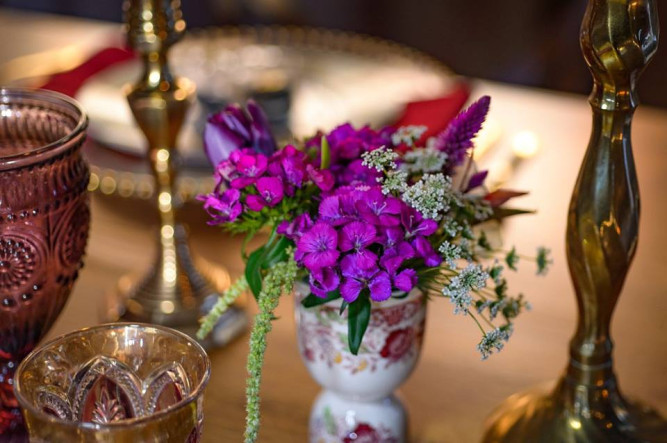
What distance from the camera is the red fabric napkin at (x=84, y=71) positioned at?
1004 millimetres

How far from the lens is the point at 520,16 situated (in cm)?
191

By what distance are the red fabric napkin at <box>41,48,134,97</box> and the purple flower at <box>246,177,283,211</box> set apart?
0.58 metres

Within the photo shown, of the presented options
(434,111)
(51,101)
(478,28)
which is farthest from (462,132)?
(478,28)

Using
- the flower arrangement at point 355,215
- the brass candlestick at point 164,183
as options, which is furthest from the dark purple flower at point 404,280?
the brass candlestick at point 164,183

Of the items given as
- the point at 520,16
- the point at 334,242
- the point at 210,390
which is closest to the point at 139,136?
the point at 210,390

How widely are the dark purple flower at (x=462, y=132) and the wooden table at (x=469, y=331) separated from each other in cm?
16

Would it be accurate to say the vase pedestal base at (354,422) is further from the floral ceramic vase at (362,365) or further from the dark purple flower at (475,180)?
the dark purple flower at (475,180)

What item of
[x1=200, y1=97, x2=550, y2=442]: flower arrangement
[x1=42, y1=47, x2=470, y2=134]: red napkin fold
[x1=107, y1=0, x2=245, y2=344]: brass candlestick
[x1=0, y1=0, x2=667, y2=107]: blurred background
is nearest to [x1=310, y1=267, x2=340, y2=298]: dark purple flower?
[x1=200, y1=97, x2=550, y2=442]: flower arrangement

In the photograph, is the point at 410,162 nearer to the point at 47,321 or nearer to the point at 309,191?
the point at 309,191

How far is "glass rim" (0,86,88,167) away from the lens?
1.56 ft

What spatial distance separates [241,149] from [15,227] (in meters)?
0.13

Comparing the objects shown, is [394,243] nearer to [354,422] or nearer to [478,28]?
[354,422]

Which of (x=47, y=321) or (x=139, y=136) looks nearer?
(x=47, y=321)

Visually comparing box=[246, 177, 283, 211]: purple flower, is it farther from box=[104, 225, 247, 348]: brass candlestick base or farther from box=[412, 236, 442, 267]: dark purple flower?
box=[104, 225, 247, 348]: brass candlestick base
